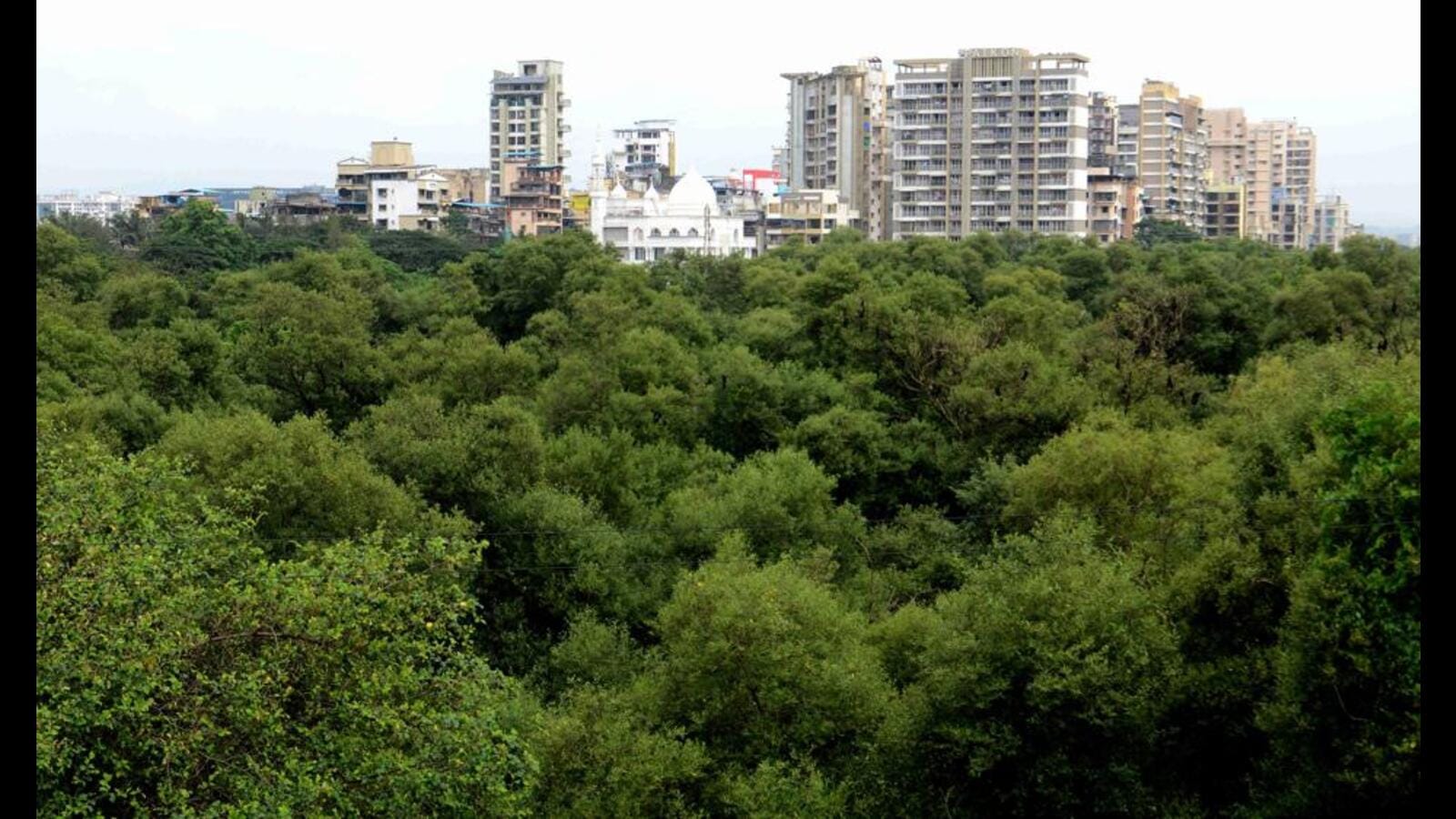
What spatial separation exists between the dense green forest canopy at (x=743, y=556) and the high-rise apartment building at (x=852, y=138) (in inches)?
1366

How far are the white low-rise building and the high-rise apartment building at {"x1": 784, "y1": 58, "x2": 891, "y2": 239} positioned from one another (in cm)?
491

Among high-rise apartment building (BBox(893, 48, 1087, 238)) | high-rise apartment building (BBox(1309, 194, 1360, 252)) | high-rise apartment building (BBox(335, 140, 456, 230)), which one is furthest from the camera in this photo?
high-rise apartment building (BBox(1309, 194, 1360, 252))

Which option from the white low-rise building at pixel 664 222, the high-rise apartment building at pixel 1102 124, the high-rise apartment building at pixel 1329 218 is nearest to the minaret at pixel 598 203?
the white low-rise building at pixel 664 222

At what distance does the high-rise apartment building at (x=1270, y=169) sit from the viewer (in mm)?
73500

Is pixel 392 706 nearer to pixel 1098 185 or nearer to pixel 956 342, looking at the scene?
pixel 956 342

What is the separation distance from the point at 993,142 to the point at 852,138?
1025cm

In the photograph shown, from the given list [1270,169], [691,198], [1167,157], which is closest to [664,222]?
[691,198]

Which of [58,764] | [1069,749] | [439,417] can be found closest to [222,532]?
[58,764]

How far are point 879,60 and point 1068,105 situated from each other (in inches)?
533

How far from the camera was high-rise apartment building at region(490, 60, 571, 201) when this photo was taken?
68562 mm

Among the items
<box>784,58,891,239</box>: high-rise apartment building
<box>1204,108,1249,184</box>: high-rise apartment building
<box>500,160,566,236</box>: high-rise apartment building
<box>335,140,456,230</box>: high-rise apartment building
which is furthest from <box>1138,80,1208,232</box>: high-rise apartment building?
<box>335,140,456,230</box>: high-rise apartment building

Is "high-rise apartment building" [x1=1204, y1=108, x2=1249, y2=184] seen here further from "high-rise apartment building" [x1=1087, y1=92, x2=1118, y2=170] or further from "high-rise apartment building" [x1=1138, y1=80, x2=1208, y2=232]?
"high-rise apartment building" [x1=1087, y1=92, x2=1118, y2=170]

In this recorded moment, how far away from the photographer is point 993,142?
5141 cm

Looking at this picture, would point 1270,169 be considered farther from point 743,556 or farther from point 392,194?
point 743,556
